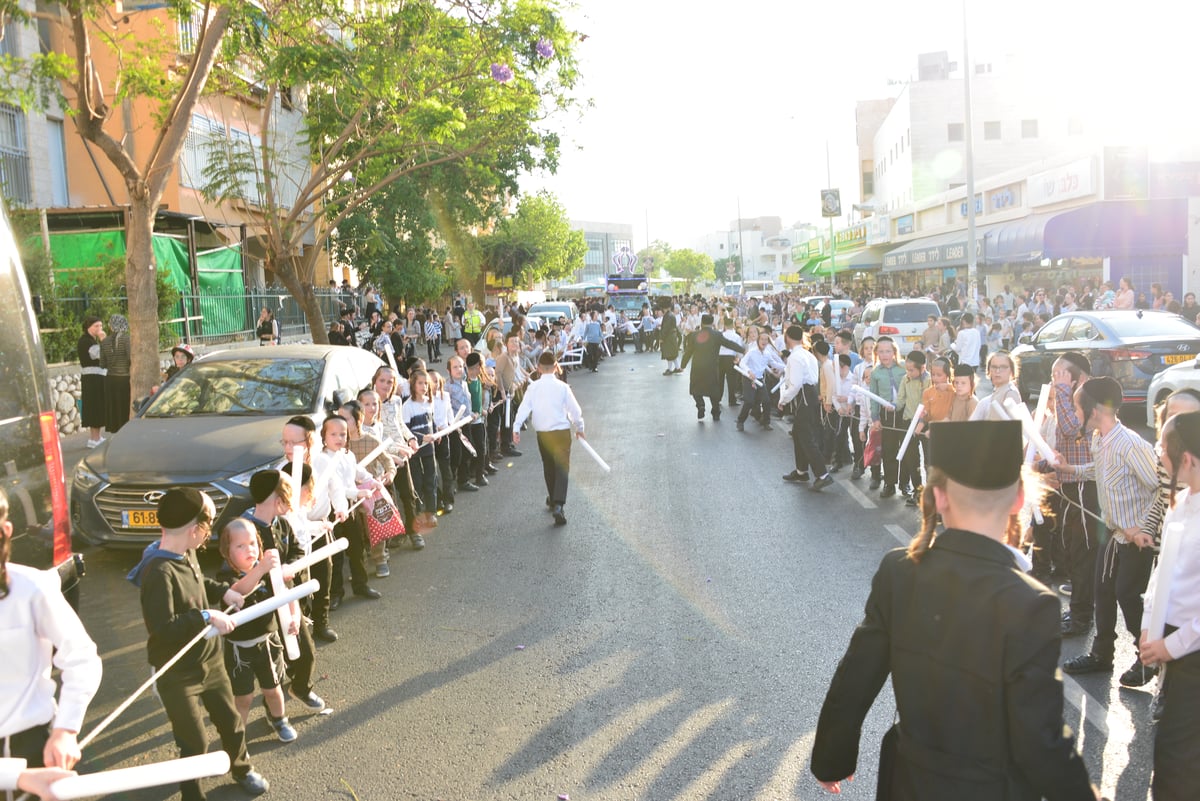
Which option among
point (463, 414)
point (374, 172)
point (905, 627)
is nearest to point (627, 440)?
point (463, 414)

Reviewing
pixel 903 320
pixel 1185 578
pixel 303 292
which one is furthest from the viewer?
pixel 903 320

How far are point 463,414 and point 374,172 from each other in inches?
401

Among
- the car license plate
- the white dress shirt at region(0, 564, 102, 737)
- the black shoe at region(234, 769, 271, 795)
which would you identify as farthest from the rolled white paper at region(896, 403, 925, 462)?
the white dress shirt at region(0, 564, 102, 737)

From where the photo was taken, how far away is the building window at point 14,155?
863 inches

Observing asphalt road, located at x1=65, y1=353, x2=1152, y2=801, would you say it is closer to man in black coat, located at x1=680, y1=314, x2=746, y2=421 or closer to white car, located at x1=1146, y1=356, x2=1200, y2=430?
white car, located at x1=1146, y1=356, x2=1200, y2=430

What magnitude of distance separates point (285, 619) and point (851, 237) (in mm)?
70979

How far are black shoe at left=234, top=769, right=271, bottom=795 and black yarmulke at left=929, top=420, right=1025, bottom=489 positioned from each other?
3397 mm

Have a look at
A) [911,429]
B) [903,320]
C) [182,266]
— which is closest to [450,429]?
[911,429]

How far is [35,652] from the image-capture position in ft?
11.3

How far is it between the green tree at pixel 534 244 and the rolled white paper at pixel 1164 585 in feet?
109

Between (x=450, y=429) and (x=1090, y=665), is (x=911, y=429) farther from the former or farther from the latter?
(x=450, y=429)

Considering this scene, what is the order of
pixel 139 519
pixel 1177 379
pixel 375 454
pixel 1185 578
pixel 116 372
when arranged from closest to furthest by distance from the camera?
pixel 1185 578 < pixel 375 454 < pixel 139 519 < pixel 1177 379 < pixel 116 372

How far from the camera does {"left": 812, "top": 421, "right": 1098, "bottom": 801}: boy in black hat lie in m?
2.59

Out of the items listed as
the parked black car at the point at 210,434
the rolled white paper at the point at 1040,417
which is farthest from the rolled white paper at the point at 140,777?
the parked black car at the point at 210,434
